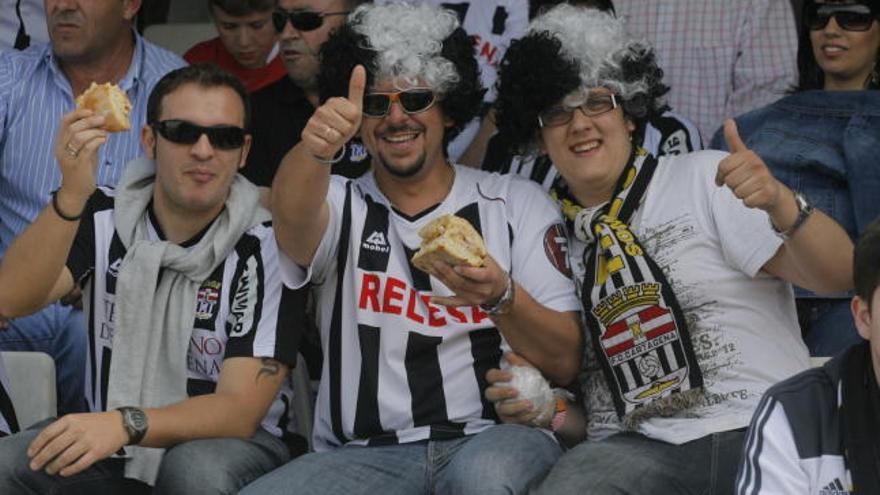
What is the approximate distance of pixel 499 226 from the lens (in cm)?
461

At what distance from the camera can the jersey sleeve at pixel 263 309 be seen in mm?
4516

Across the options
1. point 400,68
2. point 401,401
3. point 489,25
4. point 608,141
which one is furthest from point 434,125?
point 489,25

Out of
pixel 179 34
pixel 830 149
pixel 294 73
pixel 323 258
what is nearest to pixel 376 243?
pixel 323 258

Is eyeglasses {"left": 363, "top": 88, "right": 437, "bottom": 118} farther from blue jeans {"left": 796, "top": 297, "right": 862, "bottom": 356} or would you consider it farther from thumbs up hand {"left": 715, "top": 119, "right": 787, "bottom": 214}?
blue jeans {"left": 796, "top": 297, "right": 862, "bottom": 356}

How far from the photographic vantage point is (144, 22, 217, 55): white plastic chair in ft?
22.7

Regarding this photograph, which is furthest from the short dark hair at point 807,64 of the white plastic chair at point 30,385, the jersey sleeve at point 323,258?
the white plastic chair at point 30,385

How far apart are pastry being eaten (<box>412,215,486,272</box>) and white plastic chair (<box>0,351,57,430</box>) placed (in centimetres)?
132

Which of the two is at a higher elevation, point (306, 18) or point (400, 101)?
point (306, 18)

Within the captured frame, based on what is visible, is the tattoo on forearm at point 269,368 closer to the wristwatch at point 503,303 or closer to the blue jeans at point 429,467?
the blue jeans at point 429,467

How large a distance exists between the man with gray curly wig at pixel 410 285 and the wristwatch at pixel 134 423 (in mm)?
337

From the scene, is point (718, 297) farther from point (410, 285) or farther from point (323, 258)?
point (323, 258)

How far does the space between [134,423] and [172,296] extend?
465mm

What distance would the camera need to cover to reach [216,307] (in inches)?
181

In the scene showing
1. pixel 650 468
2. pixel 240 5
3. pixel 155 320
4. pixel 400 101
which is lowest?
pixel 650 468
